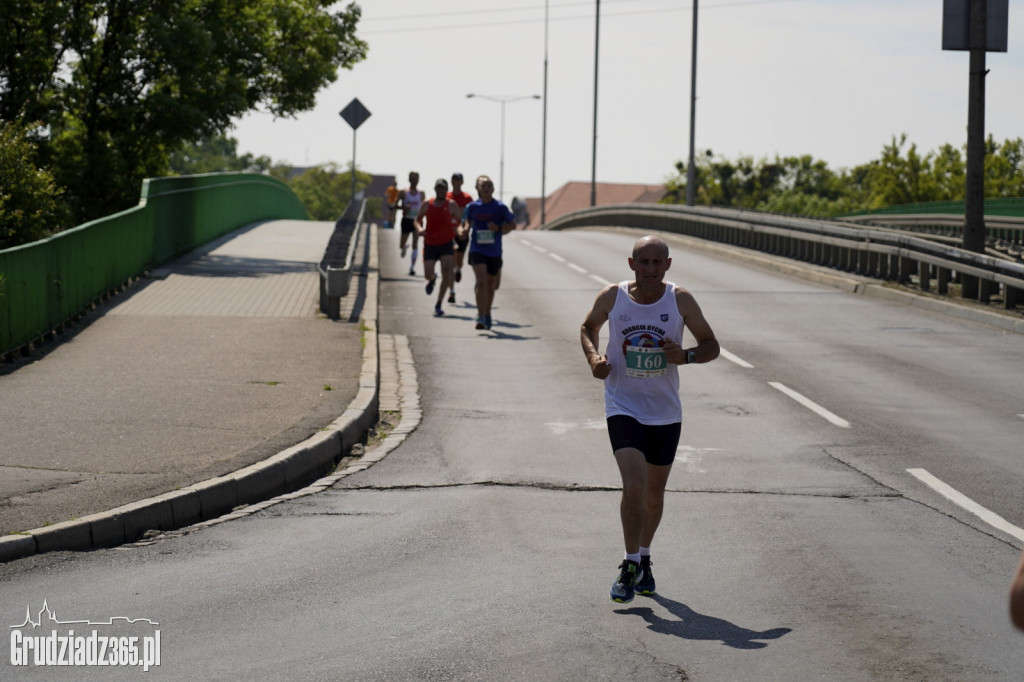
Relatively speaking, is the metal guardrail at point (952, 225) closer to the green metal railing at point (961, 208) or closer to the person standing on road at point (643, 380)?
the green metal railing at point (961, 208)

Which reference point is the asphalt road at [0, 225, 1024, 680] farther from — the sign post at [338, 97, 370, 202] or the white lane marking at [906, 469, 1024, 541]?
the sign post at [338, 97, 370, 202]

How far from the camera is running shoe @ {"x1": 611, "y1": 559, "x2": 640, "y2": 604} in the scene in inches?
253

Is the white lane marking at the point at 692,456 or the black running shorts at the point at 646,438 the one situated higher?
the black running shorts at the point at 646,438

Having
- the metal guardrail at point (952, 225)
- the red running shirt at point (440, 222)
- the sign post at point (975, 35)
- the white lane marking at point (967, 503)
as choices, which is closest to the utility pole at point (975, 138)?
the sign post at point (975, 35)

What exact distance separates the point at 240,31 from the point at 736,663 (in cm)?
2626

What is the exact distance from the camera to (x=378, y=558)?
727 centimetres

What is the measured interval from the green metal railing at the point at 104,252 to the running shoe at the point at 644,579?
28.8 feet

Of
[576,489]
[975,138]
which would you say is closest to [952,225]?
[975,138]

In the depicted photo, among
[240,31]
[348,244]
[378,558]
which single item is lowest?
[378,558]

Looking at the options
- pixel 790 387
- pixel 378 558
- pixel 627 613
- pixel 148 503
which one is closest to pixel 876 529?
pixel 627 613

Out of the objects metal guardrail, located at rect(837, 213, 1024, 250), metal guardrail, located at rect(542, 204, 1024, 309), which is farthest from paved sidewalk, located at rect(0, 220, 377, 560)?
metal guardrail, located at rect(837, 213, 1024, 250)

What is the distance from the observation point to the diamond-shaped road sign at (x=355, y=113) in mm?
32812

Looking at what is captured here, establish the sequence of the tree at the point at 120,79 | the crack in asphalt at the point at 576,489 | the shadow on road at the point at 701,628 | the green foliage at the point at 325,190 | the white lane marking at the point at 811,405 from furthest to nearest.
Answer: the green foliage at the point at 325,190, the tree at the point at 120,79, the white lane marking at the point at 811,405, the crack in asphalt at the point at 576,489, the shadow on road at the point at 701,628

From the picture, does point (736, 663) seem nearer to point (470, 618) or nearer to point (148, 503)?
point (470, 618)
